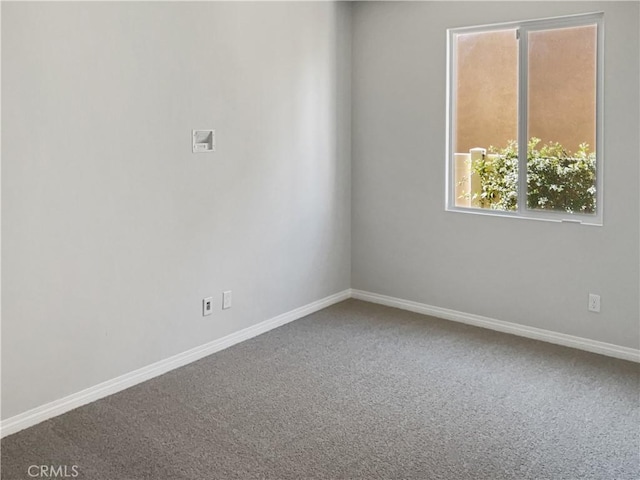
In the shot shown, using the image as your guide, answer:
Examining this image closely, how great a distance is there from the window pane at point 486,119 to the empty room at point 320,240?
0.02 meters

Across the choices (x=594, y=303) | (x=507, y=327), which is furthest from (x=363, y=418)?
(x=594, y=303)

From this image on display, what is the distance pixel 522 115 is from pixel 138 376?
9.87 ft

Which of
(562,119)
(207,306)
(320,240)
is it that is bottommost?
(207,306)

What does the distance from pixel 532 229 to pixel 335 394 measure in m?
1.84

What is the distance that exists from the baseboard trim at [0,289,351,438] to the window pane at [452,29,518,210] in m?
1.54

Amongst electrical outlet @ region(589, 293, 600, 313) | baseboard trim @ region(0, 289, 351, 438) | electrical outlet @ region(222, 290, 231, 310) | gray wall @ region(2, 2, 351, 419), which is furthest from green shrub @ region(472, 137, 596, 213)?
electrical outlet @ region(222, 290, 231, 310)

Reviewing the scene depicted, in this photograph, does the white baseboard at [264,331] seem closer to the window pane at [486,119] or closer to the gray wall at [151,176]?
the gray wall at [151,176]

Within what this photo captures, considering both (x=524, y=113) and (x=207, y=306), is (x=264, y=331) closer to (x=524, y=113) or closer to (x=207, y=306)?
(x=207, y=306)

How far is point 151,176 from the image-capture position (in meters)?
3.46

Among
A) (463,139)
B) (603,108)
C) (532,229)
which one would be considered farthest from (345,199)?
(603,108)

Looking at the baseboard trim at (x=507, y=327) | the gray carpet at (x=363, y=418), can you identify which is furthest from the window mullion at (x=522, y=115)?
the gray carpet at (x=363, y=418)

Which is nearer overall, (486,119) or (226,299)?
(226,299)

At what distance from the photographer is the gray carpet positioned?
2.63m

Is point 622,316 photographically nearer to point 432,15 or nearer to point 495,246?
point 495,246
